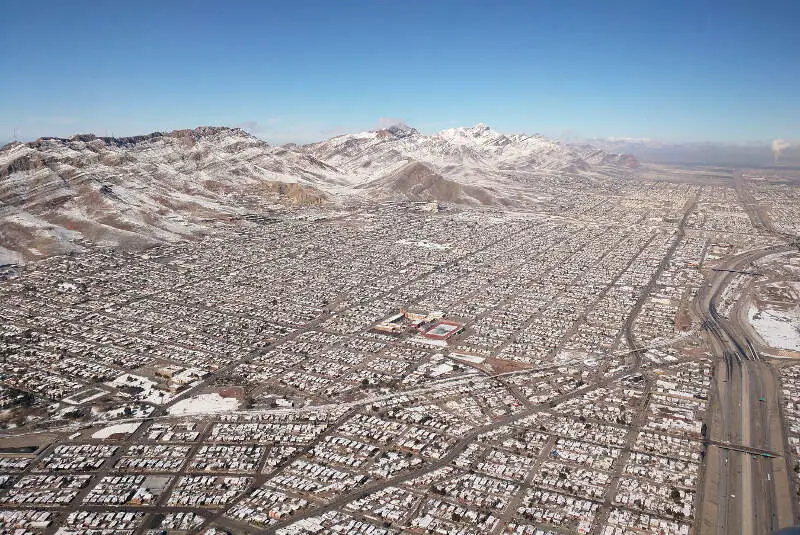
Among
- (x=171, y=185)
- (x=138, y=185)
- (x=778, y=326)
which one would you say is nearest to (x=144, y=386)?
(x=778, y=326)

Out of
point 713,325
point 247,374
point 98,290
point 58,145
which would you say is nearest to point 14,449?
point 247,374

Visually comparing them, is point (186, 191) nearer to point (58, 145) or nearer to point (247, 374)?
point (58, 145)

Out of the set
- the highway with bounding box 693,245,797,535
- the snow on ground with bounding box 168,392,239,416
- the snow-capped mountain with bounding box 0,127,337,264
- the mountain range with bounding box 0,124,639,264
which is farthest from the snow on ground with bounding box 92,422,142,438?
the snow-capped mountain with bounding box 0,127,337,264

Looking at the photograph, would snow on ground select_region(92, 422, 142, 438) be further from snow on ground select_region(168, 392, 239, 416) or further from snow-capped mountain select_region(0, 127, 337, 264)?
snow-capped mountain select_region(0, 127, 337, 264)

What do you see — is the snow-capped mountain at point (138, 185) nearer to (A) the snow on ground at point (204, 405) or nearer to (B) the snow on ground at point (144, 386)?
(B) the snow on ground at point (144, 386)

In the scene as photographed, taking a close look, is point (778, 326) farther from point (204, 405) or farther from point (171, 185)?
point (171, 185)
